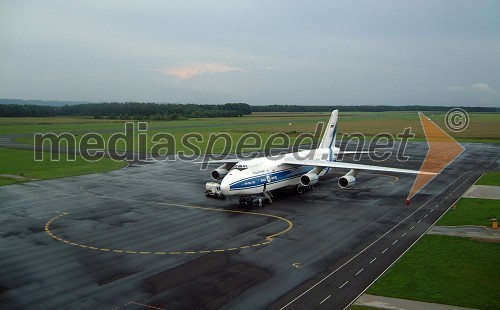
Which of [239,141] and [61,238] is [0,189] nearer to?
[61,238]

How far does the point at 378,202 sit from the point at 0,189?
141 ft

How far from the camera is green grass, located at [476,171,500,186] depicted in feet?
180

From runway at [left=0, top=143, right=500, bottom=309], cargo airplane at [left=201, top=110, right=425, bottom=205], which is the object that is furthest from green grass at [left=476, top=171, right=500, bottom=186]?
cargo airplane at [left=201, top=110, right=425, bottom=205]

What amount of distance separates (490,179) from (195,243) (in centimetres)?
4486

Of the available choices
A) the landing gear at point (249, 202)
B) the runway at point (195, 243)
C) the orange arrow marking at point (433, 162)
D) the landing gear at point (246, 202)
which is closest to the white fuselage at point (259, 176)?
the landing gear at point (249, 202)

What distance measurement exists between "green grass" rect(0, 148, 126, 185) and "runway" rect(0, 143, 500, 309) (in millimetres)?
7277

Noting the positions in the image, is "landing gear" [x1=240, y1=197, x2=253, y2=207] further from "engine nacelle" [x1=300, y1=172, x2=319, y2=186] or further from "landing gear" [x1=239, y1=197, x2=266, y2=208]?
"engine nacelle" [x1=300, y1=172, x2=319, y2=186]

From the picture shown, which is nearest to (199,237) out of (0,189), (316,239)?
(316,239)

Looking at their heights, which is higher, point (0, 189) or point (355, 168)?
point (355, 168)

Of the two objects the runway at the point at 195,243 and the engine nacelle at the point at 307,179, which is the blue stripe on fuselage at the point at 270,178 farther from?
the runway at the point at 195,243

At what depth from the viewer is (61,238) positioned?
105 ft

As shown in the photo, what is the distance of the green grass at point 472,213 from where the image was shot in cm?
3612

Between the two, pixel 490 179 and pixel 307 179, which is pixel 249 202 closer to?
pixel 307 179

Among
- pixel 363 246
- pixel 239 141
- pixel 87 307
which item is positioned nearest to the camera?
pixel 87 307
